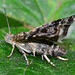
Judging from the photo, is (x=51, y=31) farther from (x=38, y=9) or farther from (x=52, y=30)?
(x=38, y=9)

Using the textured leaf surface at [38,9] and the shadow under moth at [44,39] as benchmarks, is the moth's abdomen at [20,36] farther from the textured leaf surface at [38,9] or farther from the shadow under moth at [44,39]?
the textured leaf surface at [38,9]

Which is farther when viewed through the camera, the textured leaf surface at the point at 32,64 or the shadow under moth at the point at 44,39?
the shadow under moth at the point at 44,39

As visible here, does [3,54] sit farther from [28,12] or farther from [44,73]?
[28,12]

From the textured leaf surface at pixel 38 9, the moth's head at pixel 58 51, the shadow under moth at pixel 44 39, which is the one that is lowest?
the moth's head at pixel 58 51

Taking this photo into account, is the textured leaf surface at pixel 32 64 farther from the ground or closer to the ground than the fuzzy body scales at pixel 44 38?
closer to the ground

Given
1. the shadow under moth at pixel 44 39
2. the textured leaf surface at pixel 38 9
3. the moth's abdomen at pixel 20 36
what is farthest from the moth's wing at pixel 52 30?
the textured leaf surface at pixel 38 9

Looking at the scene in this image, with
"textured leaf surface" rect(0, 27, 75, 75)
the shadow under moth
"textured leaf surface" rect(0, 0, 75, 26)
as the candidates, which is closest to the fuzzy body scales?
the shadow under moth

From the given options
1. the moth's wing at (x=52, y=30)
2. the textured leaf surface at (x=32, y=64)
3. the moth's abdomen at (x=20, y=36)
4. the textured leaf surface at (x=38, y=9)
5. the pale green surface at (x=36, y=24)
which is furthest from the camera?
the textured leaf surface at (x=38, y=9)
